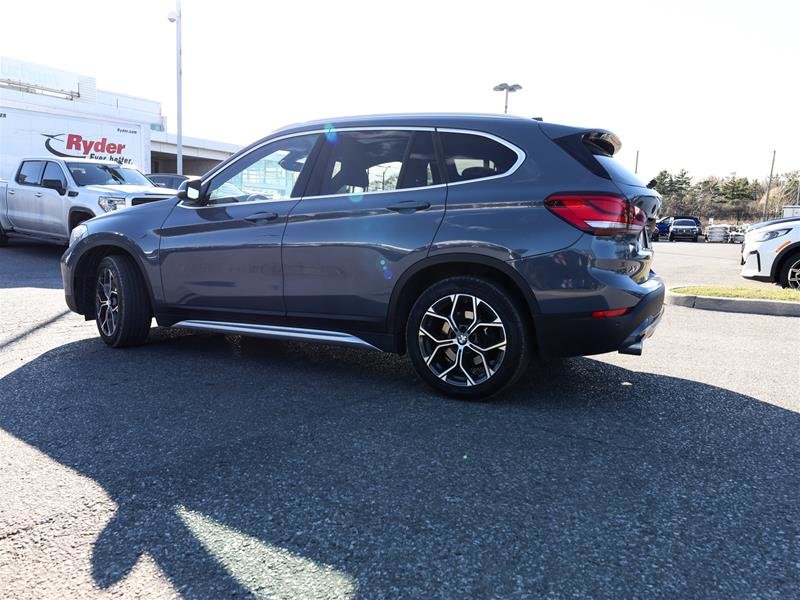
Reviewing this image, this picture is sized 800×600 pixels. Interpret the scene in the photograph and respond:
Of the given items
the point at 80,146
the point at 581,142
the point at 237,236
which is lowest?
the point at 237,236

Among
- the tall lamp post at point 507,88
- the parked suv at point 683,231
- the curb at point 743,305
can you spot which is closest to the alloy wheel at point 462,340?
the curb at point 743,305

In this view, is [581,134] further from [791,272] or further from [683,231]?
[683,231]

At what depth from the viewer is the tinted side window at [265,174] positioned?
4453 millimetres

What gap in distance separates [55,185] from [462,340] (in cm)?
1061

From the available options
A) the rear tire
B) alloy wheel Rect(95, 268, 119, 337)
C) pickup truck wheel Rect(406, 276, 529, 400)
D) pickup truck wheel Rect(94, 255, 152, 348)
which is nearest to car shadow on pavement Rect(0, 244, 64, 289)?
alloy wheel Rect(95, 268, 119, 337)

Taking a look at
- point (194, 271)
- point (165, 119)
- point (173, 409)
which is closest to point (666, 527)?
point (173, 409)

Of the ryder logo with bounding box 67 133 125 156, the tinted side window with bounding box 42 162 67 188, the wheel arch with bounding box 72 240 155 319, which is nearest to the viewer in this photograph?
the wheel arch with bounding box 72 240 155 319

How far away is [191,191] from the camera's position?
191 inches

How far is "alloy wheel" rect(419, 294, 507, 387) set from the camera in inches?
149

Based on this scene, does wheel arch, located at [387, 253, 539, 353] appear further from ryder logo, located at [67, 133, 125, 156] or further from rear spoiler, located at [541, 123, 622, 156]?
ryder logo, located at [67, 133, 125, 156]

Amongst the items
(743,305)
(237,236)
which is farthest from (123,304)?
(743,305)

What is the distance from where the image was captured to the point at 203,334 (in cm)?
589

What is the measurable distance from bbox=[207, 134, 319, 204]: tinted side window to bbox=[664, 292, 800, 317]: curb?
599 centimetres

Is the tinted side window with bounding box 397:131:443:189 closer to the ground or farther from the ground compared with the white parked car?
farther from the ground
